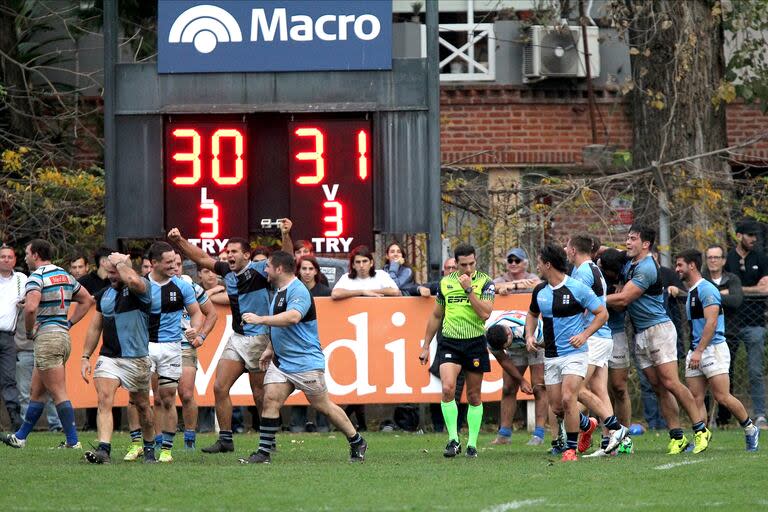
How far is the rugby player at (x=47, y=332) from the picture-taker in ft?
46.0

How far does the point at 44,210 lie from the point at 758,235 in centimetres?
917

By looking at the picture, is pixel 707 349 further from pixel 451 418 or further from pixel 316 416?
pixel 316 416

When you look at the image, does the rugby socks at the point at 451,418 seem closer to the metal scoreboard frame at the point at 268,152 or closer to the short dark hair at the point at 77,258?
the metal scoreboard frame at the point at 268,152

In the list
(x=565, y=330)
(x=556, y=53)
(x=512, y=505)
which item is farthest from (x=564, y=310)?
(x=556, y=53)

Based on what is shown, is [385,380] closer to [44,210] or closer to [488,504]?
[44,210]

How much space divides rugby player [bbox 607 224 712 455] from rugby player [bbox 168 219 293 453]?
3.31 m

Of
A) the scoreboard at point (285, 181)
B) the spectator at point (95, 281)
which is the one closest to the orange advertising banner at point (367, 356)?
the spectator at point (95, 281)

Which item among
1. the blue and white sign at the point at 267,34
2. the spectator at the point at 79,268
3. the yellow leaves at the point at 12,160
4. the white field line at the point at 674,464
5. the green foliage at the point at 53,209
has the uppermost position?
the blue and white sign at the point at 267,34

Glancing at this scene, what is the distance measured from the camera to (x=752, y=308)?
56.0ft

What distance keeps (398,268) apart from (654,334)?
15.4 feet

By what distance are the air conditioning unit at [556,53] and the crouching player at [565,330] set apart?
12.5 meters

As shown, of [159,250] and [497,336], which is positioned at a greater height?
[159,250]

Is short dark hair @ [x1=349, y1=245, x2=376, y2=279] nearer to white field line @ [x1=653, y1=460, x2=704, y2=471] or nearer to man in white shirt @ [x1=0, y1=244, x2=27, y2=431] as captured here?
man in white shirt @ [x1=0, y1=244, x2=27, y2=431]

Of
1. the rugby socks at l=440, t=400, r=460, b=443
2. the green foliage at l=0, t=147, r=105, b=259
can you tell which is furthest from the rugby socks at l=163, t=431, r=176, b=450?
the green foliage at l=0, t=147, r=105, b=259
